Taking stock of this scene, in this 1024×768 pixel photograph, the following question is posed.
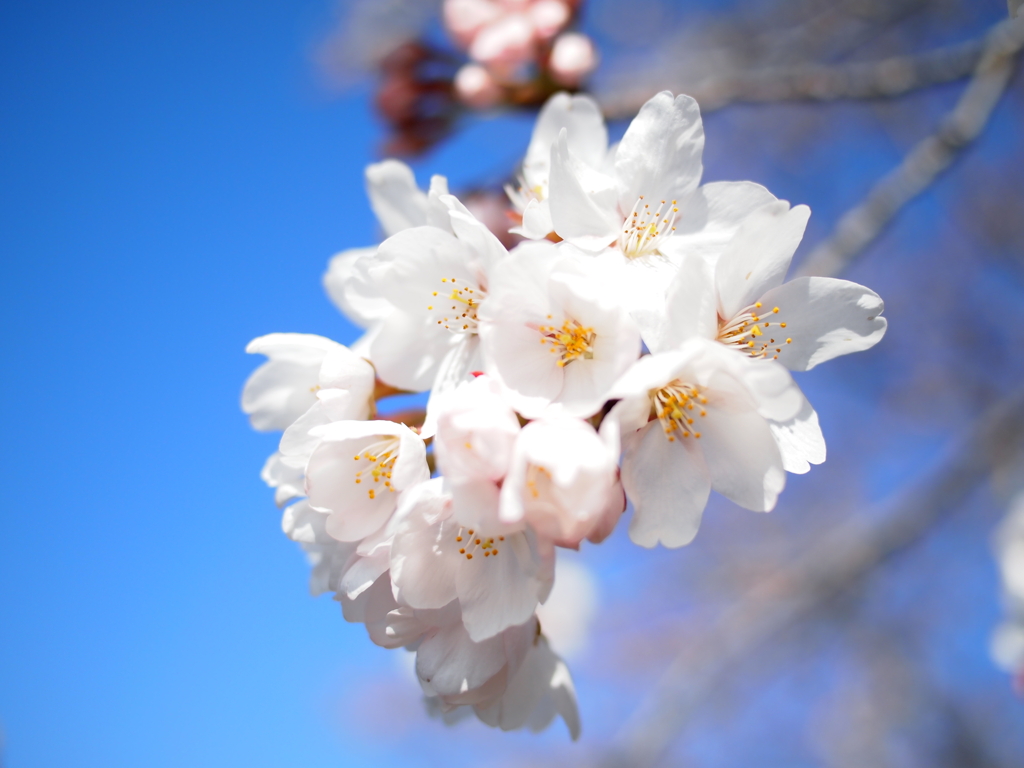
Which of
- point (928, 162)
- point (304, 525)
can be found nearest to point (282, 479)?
point (304, 525)

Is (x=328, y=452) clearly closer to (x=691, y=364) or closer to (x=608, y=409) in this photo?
(x=608, y=409)

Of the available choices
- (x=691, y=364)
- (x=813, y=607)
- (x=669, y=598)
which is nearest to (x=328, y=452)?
(x=691, y=364)

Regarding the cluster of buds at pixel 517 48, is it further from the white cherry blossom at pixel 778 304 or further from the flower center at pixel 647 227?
the white cherry blossom at pixel 778 304

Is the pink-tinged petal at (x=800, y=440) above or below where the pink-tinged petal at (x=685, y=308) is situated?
below

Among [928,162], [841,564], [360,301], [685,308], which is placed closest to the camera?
[685,308]

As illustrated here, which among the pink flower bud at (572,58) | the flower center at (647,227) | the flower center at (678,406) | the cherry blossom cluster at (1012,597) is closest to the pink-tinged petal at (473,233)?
the flower center at (647,227)

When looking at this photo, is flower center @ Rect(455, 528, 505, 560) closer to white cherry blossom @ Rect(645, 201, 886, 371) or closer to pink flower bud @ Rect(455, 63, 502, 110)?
white cherry blossom @ Rect(645, 201, 886, 371)

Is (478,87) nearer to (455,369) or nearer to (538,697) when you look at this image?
(455,369)
